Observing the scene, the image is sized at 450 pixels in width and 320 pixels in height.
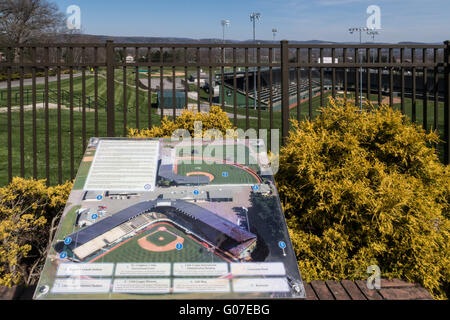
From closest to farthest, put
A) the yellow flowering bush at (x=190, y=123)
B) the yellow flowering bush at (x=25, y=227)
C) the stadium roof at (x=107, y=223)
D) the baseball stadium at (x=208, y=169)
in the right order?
1. the stadium roof at (x=107, y=223)
2. the baseball stadium at (x=208, y=169)
3. the yellow flowering bush at (x=25, y=227)
4. the yellow flowering bush at (x=190, y=123)

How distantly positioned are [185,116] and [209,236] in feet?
8.54

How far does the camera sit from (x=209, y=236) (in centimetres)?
211

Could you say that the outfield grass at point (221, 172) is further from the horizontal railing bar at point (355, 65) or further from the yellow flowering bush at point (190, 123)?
the horizontal railing bar at point (355, 65)

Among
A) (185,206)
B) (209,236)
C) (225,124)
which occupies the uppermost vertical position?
(225,124)

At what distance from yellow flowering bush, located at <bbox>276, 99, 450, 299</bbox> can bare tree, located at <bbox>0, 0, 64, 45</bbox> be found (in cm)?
3929

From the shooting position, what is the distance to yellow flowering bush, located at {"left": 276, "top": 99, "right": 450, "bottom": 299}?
2.83m

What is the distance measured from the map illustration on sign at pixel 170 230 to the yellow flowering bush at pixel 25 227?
1.23 meters

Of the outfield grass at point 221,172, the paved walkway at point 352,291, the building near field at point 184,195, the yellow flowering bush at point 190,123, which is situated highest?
the yellow flowering bush at point 190,123

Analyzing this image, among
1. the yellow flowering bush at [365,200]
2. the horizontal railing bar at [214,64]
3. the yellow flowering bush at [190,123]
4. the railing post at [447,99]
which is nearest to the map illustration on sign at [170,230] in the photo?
the yellow flowering bush at [365,200]

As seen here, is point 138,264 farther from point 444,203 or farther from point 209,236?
point 444,203

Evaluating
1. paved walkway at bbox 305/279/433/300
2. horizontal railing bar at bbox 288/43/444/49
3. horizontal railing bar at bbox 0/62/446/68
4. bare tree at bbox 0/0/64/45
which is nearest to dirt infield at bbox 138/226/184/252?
paved walkway at bbox 305/279/433/300

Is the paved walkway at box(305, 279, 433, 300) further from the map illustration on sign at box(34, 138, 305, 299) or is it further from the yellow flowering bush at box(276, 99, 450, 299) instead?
the map illustration on sign at box(34, 138, 305, 299)

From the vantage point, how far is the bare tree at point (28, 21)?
35.5 m
